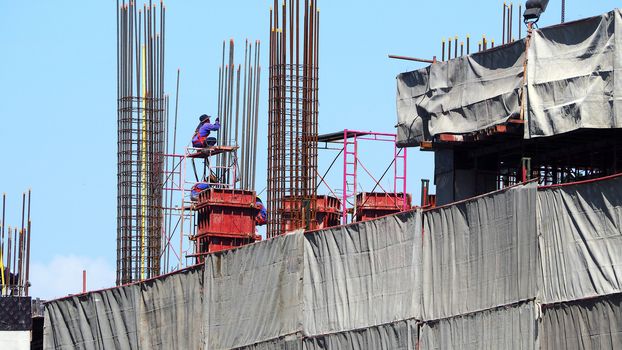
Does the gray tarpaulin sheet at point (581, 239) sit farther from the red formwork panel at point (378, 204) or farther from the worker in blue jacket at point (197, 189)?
the worker in blue jacket at point (197, 189)

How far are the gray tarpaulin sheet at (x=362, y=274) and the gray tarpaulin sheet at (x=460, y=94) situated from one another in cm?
344

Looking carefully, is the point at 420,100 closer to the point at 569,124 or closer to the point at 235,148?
the point at 569,124

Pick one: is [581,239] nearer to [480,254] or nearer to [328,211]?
[480,254]

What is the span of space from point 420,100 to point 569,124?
21.6ft

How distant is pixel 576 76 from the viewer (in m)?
38.0

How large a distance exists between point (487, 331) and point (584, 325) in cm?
304

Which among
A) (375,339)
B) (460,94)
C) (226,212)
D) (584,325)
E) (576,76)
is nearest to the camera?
(584,325)

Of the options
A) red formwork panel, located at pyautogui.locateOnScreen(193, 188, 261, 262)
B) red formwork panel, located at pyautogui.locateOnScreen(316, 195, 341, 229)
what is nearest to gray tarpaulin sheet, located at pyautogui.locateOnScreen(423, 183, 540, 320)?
red formwork panel, located at pyautogui.locateOnScreen(193, 188, 261, 262)

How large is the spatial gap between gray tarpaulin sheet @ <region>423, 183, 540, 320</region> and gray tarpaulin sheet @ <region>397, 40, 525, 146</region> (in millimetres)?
3357

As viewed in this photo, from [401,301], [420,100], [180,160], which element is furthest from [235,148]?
[401,301]

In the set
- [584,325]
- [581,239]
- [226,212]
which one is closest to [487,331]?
[584,325]

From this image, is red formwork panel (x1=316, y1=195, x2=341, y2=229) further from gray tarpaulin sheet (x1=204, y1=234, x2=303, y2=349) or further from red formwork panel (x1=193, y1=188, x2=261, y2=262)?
gray tarpaulin sheet (x1=204, y1=234, x2=303, y2=349)

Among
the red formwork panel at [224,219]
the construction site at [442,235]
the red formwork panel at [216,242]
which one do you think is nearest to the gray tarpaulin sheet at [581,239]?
the construction site at [442,235]

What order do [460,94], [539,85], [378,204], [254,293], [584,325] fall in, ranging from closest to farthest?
1. [584,325]
2. [539,85]
3. [460,94]
4. [254,293]
5. [378,204]
